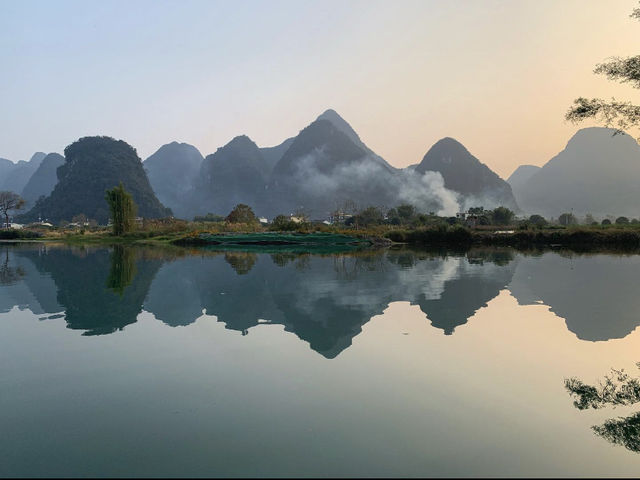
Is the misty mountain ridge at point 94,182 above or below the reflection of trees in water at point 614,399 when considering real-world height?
above

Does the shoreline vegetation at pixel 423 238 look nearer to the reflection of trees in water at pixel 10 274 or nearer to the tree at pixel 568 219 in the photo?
Result: the reflection of trees in water at pixel 10 274

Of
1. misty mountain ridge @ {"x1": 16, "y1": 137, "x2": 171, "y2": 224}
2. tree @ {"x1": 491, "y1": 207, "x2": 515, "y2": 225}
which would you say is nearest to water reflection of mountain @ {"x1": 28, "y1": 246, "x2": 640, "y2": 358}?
tree @ {"x1": 491, "y1": 207, "x2": 515, "y2": 225}

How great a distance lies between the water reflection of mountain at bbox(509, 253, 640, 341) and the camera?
34.1 feet

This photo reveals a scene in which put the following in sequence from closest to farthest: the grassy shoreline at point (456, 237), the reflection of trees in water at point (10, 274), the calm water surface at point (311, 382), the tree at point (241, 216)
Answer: the calm water surface at point (311, 382), the reflection of trees in water at point (10, 274), the grassy shoreline at point (456, 237), the tree at point (241, 216)

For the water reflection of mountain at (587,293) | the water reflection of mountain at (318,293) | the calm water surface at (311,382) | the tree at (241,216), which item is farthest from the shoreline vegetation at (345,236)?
the calm water surface at (311,382)

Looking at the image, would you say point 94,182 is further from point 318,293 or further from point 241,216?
point 318,293

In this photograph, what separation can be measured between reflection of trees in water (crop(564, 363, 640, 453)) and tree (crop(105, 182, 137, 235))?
184 ft

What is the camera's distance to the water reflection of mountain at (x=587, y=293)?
34.1 ft

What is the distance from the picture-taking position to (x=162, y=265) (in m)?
24.8

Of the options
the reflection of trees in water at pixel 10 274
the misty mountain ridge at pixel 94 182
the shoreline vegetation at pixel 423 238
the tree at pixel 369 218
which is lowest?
the reflection of trees in water at pixel 10 274

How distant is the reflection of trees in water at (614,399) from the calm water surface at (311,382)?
0.27ft

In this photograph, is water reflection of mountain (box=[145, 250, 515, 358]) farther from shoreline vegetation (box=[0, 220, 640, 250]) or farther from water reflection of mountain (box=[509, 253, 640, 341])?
shoreline vegetation (box=[0, 220, 640, 250])

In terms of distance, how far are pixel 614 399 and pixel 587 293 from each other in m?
10.3

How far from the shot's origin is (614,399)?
6066 millimetres
